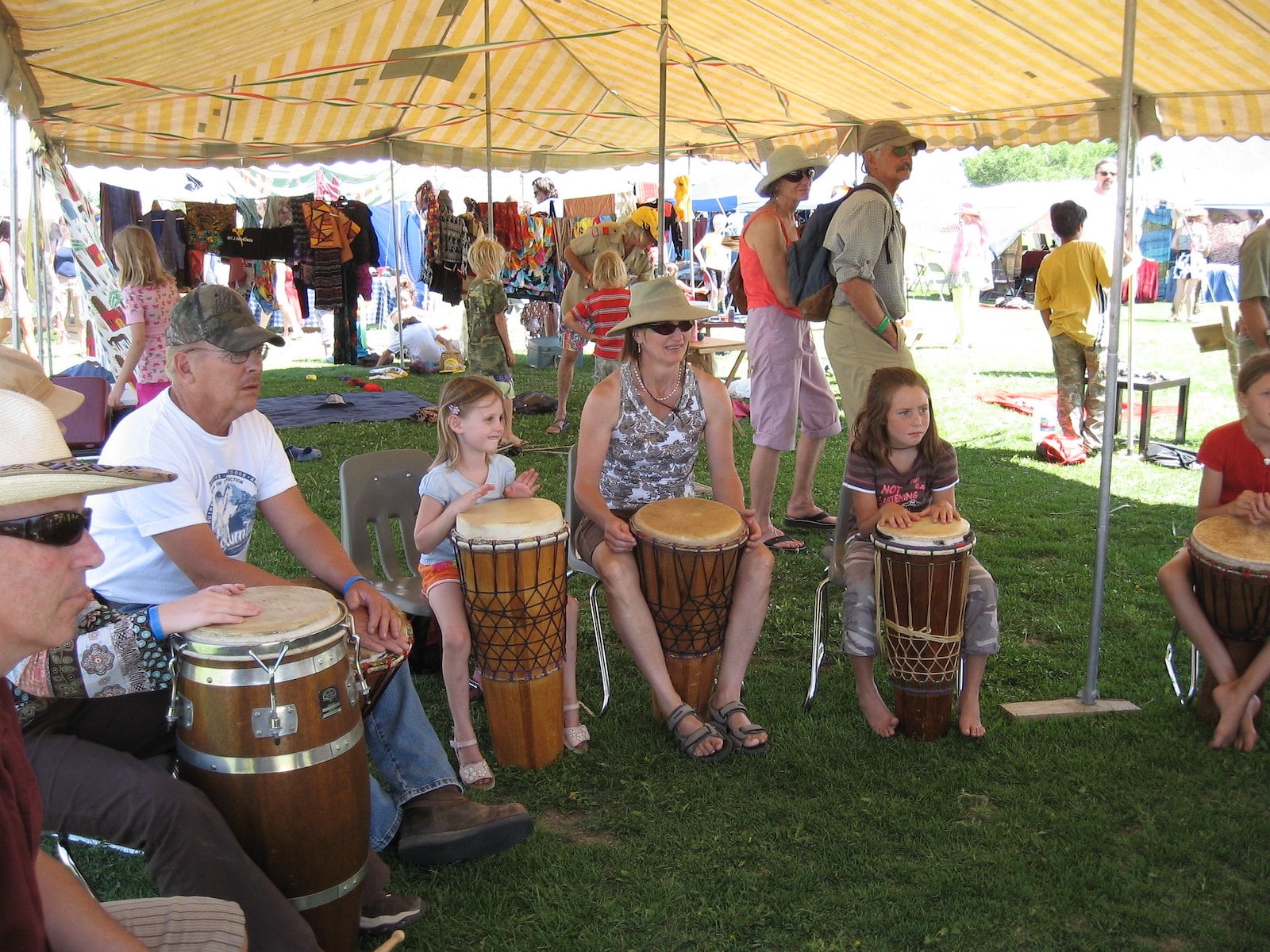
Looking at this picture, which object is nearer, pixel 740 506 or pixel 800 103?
pixel 740 506

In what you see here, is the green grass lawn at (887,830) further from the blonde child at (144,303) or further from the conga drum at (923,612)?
the blonde child at (144,303)

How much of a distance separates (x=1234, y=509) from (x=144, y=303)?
633 cm

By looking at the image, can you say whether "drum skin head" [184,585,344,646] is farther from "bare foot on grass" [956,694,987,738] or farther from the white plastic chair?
"bare foot on grass" [956,694,987,738]

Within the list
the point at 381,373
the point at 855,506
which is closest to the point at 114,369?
the point at 381,373

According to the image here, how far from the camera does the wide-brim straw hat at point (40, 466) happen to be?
52.7 inches

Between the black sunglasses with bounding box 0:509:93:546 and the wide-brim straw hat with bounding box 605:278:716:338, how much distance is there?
222cm

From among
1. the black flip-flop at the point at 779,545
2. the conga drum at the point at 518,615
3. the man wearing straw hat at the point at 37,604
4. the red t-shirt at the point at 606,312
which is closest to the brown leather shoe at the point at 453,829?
the conga drum at the point at 518,615

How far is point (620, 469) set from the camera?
3740mm

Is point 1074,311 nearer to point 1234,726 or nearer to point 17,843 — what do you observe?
point 1234,726

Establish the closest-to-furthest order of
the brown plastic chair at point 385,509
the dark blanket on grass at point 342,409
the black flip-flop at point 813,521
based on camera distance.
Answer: the brown plastic chair at point 385,509 → the black flip-flop at point 813,521 → the dark blanket on grass at point 342,409

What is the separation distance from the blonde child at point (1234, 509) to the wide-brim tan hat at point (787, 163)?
2399 mm

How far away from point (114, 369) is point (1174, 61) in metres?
7.89

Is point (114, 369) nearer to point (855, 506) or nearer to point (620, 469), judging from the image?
point (620, 469)

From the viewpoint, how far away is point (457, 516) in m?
3.18
